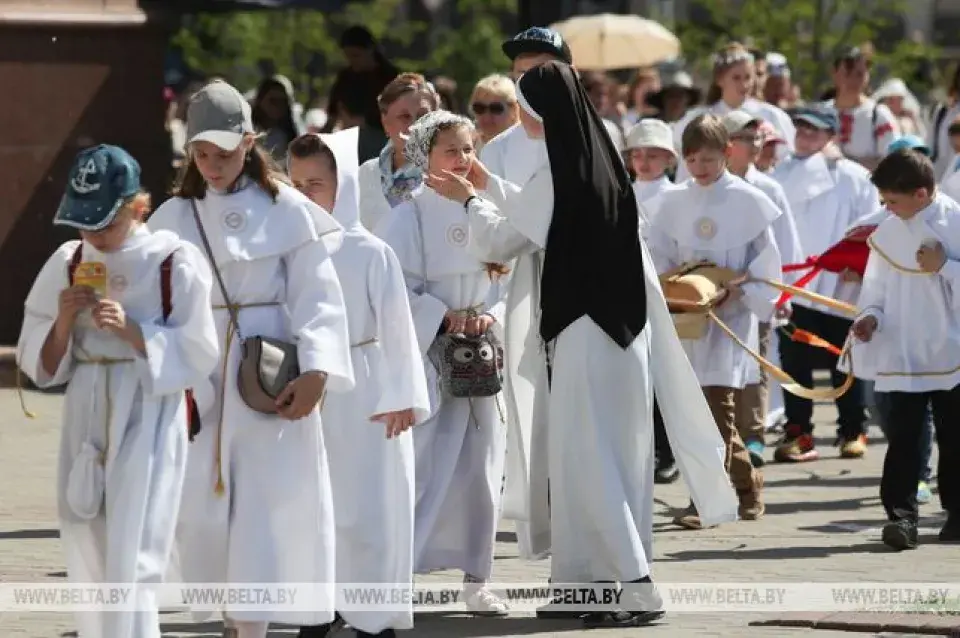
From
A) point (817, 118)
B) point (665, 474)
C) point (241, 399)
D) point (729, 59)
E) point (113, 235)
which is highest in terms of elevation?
point (113, 235)

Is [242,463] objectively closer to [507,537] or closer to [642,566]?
[642,566]

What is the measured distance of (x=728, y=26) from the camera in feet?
109

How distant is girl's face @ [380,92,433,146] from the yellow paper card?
3.13 meters

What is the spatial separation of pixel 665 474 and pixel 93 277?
6777 millimetres

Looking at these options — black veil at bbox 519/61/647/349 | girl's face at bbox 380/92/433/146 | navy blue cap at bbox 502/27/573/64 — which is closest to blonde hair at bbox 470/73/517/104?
girl's face at bbox 380/92/433/146

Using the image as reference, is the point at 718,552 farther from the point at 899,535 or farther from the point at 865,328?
the point at 865,328

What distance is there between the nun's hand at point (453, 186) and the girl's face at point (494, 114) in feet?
9.03

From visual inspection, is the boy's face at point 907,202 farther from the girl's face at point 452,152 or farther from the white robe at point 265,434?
the white robe at point 265,434

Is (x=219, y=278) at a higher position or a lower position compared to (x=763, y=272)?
higher

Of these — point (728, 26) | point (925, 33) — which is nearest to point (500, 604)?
point (728, 26)

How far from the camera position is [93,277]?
7195 millimetres

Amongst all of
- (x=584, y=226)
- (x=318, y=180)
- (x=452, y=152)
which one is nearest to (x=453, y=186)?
(x=452, y=152)

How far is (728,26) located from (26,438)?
20.0 metres

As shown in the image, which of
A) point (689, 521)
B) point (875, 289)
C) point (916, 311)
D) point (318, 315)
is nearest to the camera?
point (318, 315)
